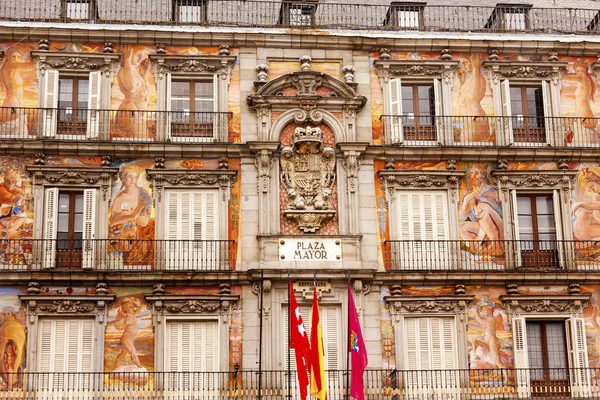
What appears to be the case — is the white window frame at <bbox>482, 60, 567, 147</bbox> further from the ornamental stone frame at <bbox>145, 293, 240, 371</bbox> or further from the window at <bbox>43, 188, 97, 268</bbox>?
the window at <bbox>43, 188, 97, 268</bbox>

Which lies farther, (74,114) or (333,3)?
(333,3)

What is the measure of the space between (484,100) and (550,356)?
7549mm

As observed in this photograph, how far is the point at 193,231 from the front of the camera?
108 ft

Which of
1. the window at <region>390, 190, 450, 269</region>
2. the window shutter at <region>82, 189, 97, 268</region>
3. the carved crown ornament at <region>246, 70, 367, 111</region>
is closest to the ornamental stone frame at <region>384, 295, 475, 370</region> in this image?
the window at <region>390, 190, 450, 269</region>

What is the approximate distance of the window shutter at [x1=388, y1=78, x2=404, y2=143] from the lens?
3416 cm

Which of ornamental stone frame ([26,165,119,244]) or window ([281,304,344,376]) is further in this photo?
ornamental stone frame ([26,165,119,244])

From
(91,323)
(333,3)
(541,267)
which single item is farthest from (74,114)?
(541,267)

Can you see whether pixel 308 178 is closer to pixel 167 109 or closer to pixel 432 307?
pixel 167 109

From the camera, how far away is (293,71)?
3450 centimetres

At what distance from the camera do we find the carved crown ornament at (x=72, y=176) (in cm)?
3278

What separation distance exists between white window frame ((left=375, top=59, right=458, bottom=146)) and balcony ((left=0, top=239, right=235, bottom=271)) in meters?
5.97

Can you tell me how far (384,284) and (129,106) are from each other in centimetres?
870

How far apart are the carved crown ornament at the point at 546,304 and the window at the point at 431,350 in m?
1.74

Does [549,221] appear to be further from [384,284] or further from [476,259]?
[384,284]
